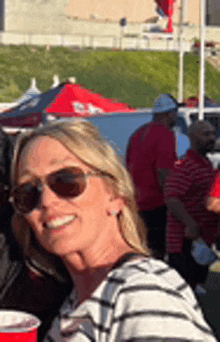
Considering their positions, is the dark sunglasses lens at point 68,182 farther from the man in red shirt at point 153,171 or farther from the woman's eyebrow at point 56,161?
the man in red shirt at point 153,171

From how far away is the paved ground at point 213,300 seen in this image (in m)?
6.56

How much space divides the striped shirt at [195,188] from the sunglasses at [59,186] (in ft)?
12.2

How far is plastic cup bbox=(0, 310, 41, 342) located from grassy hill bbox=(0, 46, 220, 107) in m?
38.6

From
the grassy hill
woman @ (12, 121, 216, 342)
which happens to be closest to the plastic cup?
woman @ (12, 121, 216, 342)

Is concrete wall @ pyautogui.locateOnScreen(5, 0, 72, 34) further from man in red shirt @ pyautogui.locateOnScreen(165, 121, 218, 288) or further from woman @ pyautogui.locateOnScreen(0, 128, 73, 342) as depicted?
woman @ pyautogui.locateOnScreen(0, 128, 73, 342)

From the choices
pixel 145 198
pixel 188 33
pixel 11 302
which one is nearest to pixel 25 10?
pixel 188 33

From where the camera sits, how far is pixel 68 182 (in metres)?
1.99

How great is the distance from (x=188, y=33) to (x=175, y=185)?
185 feet

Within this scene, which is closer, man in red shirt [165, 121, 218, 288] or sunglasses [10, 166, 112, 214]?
sunglasses [10, 166, 112, 214]

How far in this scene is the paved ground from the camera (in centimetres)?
656

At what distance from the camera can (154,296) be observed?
173 cm

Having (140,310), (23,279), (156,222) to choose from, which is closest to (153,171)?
(156,222)

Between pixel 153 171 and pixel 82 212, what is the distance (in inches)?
199

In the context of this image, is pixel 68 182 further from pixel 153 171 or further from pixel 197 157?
pixel 153 171
